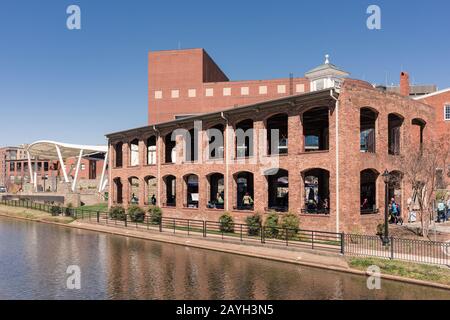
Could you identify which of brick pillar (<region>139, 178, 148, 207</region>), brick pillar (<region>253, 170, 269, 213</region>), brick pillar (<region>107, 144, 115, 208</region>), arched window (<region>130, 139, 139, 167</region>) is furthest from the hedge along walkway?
brick pillar (<region>253, 170, 269, 213</region>)

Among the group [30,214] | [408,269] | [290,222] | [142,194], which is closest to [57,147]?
[30,214]

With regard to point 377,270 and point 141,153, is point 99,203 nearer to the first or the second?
point 141,153

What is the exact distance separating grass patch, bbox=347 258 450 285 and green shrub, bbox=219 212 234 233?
10862mm

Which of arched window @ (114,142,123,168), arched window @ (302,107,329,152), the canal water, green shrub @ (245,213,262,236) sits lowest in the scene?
the canal water

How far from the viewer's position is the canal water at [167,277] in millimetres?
14430

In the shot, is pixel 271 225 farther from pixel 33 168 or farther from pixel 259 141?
pixel 33 168

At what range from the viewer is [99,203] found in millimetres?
56531

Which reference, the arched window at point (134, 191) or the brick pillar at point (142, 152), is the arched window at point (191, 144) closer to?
the brick pillar at point (142, 152)

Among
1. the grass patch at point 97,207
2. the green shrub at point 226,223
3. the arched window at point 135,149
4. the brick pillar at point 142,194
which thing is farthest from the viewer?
the grass patch at point 97,207

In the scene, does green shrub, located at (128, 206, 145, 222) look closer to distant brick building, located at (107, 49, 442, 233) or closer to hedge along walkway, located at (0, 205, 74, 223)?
distant brick building, located at (107, 49, 442, 233)

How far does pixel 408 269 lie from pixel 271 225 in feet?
32.8

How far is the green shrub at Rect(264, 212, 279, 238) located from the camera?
79.2 ft

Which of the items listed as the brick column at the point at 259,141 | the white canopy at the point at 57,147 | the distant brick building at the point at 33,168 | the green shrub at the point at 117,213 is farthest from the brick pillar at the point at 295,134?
the distant brick building at the point at 33,168

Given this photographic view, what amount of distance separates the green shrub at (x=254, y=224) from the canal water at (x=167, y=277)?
3636 millimetres
